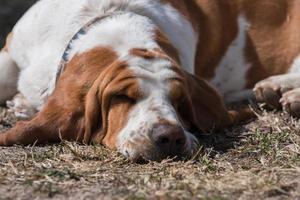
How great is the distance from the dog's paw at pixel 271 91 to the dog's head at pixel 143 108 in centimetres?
81

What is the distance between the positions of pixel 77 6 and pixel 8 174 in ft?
4.73

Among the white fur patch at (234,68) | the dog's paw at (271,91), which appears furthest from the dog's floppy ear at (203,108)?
the white fur patch at (234,68)

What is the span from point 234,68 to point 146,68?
1.44 meters

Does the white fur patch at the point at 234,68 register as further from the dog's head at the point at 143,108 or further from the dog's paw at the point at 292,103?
the dog's head at the point at 143,108

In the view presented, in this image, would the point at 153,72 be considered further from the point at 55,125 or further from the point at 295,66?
the point at 295,66

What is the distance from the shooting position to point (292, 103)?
4.55 meters

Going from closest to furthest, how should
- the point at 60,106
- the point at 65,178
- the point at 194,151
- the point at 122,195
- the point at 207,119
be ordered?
the point at 122,195, the point at 65,178, the point at 194,151, the point at 60,106, the point at 207,119

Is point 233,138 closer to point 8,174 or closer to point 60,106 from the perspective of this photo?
point 60,106

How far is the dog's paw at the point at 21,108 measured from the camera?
185 inches

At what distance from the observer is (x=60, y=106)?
156 inches

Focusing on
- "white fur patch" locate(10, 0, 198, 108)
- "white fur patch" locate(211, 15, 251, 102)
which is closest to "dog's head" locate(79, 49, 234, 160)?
"white fur patch" locate(10, 0, 198, 108)

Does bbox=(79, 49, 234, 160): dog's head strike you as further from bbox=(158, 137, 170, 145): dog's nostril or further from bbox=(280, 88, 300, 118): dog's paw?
bbox=(280, 88, 300, 118): dog's paw

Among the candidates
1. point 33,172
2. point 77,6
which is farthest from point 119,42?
point 33,172

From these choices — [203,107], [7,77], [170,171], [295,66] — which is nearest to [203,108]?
[203,107]
